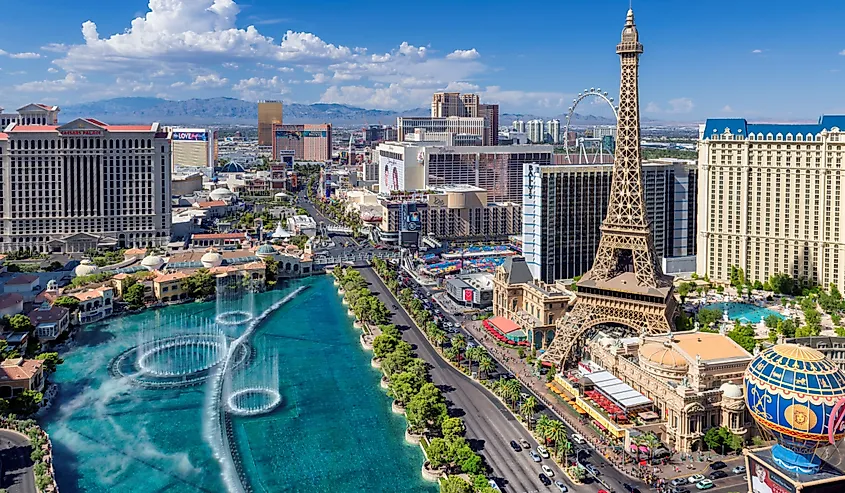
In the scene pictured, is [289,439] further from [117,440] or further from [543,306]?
[543,306]

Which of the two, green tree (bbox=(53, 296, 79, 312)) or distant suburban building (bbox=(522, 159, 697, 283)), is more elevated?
distant suburban building (bbox=(522, 159, 697, 283))

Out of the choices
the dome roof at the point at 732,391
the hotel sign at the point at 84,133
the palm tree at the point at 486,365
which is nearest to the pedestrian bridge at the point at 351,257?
the hotel sign at the point at 84,133

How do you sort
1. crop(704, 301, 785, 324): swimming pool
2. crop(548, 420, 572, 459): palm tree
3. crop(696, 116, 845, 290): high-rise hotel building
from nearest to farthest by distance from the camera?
1. crop(548, 420, 572, 459): palm tree
2. crop(704, 301, 785, 324): swimming pool
3. crop(696, 116, 845, 290): high-rise hotel building

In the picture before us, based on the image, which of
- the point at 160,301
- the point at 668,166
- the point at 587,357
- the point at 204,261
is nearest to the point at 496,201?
the point at 668,166

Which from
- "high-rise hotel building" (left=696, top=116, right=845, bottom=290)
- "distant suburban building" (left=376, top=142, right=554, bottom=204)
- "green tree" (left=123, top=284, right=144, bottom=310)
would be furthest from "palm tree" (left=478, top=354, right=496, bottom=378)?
"distant suburban building" (left=376, top=142, right=554, bottom=204)

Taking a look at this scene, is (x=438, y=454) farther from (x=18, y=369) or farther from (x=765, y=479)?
(x=18, y=369)

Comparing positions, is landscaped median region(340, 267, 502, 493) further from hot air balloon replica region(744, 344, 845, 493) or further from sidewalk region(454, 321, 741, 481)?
hot air balloon replica region(744, 344, 845, 493)
